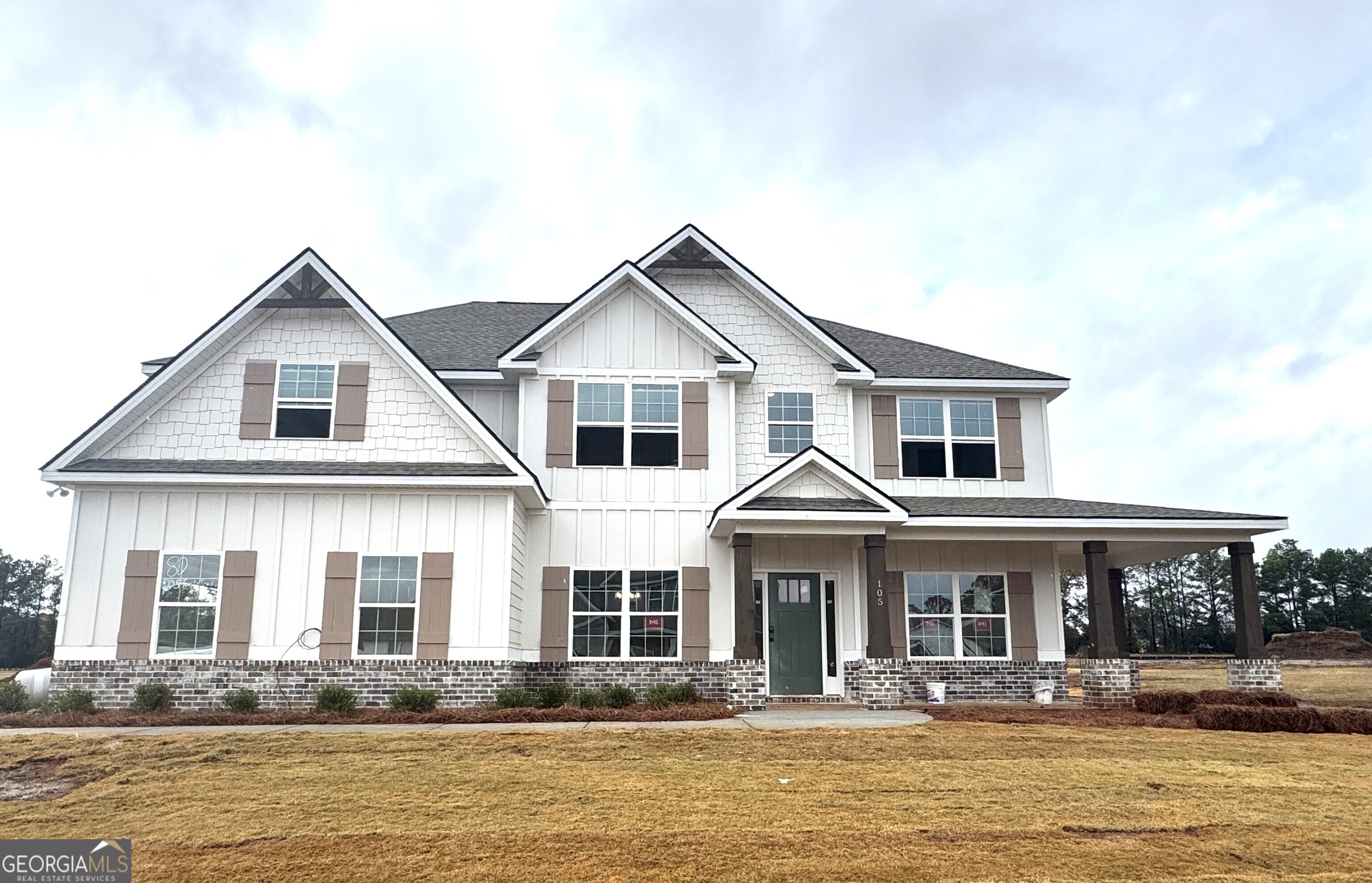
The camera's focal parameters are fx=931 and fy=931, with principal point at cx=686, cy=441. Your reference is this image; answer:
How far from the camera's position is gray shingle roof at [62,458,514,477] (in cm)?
1460

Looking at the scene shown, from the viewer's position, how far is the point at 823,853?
632 cm

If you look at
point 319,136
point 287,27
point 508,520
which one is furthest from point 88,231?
point 508,520

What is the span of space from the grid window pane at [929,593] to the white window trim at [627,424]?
502 centimetres

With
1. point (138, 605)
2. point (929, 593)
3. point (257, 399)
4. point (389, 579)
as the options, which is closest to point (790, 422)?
point (929, 593)

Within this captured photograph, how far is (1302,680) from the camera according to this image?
26859 millimetres

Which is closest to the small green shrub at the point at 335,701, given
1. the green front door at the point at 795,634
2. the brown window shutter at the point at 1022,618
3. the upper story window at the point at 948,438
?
the green front door at the point at 795,634

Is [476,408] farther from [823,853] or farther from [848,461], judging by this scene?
[823,853]

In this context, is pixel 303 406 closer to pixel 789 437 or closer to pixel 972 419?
pixel 789 437

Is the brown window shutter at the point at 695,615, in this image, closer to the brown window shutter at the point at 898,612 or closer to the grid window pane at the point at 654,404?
the grid window pane at the point at 654,404

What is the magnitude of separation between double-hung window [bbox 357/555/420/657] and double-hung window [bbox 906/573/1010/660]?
8.97 meters

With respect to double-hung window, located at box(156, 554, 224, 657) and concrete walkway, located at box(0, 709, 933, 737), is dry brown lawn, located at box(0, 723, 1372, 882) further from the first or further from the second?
double-hung window, located at box(156, 554, 224, 657)

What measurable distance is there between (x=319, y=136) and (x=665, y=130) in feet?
22.8

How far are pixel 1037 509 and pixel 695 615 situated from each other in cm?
645

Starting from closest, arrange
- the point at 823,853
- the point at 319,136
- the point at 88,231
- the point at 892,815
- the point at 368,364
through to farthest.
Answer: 1. the point at 823,853
2. the point at 892,815
3. the point at 368,364
4. the point at 88,231
5. the point at 319,136
